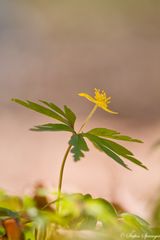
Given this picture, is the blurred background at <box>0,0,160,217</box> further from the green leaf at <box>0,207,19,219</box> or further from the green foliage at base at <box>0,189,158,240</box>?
the green leaf at <box>0,207,19,219</box>

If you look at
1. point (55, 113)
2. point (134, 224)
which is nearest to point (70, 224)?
point (134, 224)

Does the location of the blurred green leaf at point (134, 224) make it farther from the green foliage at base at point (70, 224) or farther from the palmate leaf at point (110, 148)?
the palmate leaf at point (110, 148)

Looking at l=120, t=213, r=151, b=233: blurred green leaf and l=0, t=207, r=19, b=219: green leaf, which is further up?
l=120, t=213, r=151, b=233: blurred green leaf

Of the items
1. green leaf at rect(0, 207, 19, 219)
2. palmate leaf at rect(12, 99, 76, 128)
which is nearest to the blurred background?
palmate leaf at rect(12, 99, 76, 128)

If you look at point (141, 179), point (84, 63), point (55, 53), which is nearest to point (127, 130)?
point (141, 179)

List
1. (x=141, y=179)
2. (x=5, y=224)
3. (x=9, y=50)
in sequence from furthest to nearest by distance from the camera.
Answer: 1. (x=9, y=50)
2. (x=141, y=179)
3. (x=5, y=224)

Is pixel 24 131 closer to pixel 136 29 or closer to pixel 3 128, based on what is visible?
pixel 3 128
